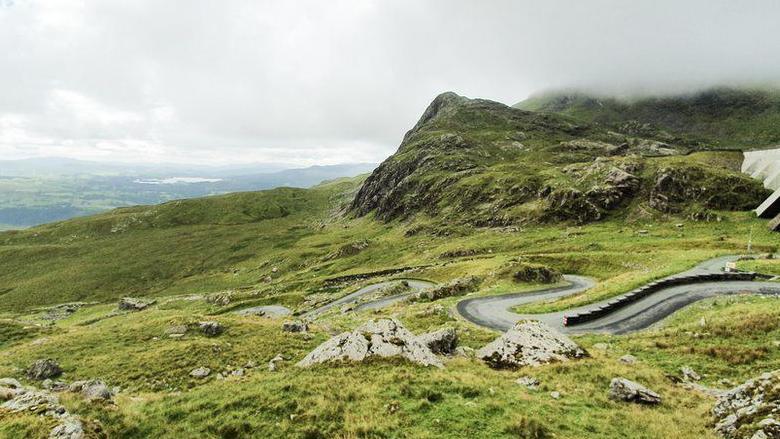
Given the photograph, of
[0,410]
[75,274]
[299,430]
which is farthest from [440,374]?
[75,274]

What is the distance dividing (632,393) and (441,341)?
11.6 meters

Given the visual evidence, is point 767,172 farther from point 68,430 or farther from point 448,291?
point 68,430

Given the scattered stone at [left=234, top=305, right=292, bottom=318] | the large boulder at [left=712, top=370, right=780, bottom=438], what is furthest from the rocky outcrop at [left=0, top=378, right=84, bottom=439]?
the scattered stone at [left=234, top=305, right=292, bottom=318]

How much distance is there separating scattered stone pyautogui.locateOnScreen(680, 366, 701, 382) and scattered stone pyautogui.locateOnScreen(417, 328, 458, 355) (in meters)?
12.8

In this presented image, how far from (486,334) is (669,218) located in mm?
88041

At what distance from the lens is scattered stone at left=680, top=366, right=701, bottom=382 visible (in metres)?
19.5

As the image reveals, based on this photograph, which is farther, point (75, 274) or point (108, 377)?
point (75, 274)

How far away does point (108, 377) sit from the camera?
1131 inches

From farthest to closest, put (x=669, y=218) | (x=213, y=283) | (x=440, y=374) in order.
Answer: (x=213, y=283) → (x=669, y=218) → (x=440, y=374)

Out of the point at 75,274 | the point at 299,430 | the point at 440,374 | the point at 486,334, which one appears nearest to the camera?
the point at 299,430

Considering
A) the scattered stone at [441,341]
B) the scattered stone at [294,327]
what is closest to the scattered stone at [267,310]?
the scattered stone at [294,327]

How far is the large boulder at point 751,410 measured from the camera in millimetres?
11844

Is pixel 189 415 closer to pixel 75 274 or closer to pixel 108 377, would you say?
pixel 108 377

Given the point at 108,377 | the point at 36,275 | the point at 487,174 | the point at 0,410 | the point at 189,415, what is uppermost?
the point at 487,174
